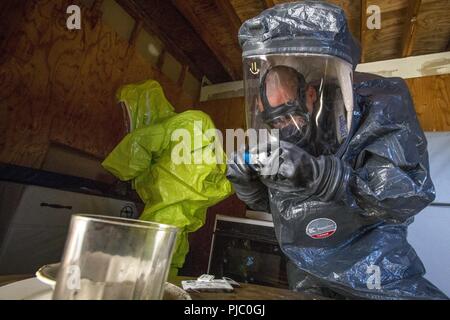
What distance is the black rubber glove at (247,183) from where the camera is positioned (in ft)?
2.59

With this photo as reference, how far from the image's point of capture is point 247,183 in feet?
2.90

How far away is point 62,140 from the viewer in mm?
1498

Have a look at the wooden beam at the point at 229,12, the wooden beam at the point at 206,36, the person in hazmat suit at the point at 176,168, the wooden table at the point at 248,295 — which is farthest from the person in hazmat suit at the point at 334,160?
the wooden beam at the point at 206,36

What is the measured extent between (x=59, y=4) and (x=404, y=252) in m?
1.84

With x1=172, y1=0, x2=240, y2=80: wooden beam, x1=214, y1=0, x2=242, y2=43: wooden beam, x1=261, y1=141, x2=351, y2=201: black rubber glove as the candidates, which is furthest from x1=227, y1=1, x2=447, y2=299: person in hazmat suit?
x1=172, y1=0, x2=240, y2=80: wooden beam

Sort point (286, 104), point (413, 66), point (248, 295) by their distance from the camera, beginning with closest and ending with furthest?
point (248, 295) → point (286, 104) → point (413, 66)

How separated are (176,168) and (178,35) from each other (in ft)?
3.99

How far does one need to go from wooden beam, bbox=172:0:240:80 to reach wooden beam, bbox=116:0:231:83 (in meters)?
0.07

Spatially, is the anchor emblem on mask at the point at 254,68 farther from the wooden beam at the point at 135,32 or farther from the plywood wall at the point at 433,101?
the plywood wall at the point at 433,101

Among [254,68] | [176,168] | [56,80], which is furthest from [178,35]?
[254,68]

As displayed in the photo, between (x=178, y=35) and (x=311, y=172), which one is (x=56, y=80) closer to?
(x=178, y=35)

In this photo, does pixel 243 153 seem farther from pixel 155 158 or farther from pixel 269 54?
pixel 155 158

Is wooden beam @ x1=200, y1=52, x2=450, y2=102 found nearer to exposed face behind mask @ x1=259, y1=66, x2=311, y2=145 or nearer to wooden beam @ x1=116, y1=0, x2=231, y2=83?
wooden beam @ x1=116, y1=0, x2=231, y2=83
